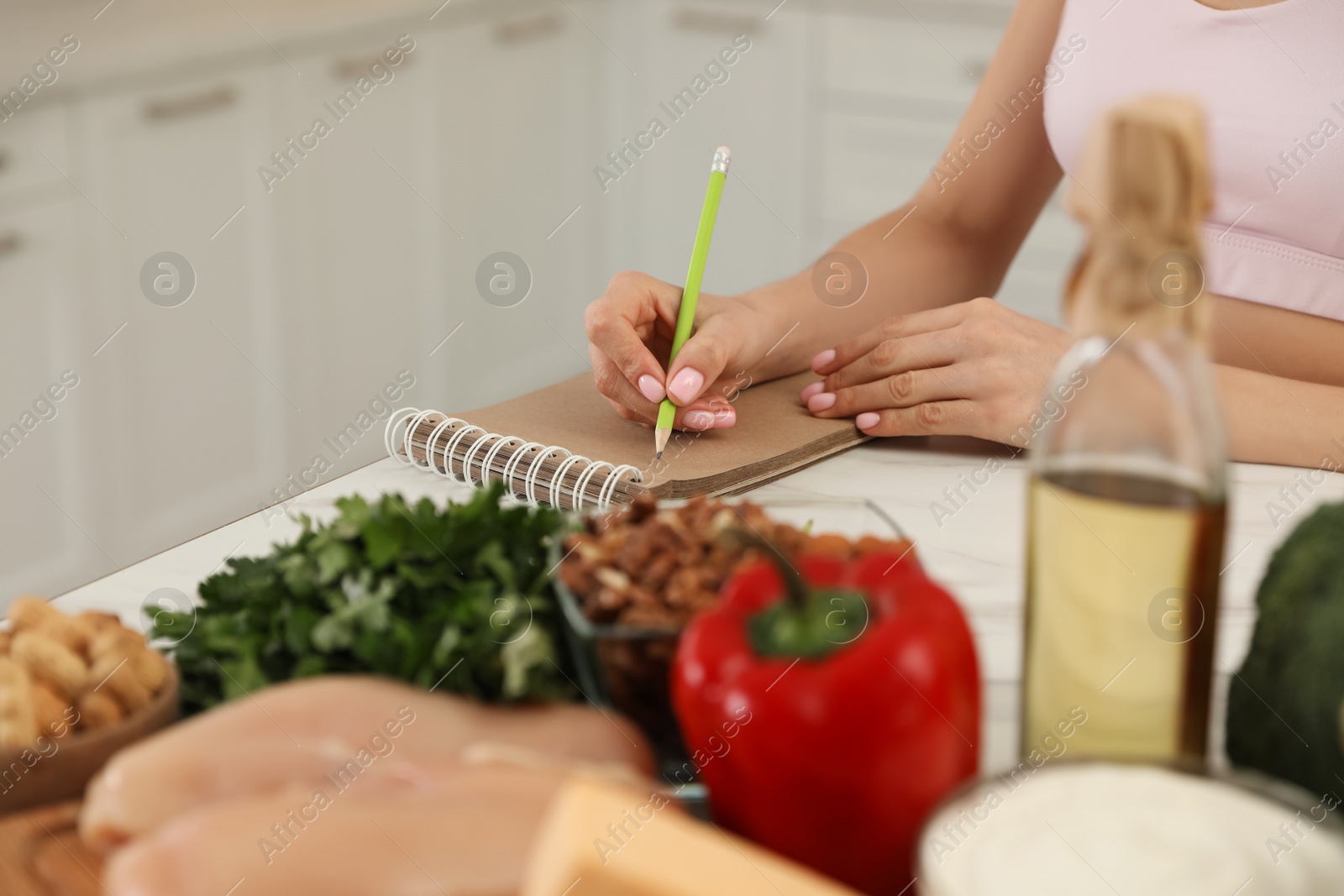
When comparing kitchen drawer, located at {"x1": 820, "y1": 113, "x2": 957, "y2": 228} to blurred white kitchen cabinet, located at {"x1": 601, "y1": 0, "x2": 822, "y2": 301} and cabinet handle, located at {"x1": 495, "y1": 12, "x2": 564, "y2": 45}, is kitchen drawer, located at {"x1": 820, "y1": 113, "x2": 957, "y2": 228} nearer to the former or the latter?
blurred white kitchen cabinet, located at {"x1": 601, "y1": 0, "x2": 822, "y2": 301}

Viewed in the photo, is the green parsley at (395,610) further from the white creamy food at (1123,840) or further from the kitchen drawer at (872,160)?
the kitchen drawer at (872,160)

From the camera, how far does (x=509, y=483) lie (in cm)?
95

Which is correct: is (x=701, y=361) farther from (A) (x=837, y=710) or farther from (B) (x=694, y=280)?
(A) (x=837, y=710)

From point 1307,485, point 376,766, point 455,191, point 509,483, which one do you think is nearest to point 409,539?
point 376,766

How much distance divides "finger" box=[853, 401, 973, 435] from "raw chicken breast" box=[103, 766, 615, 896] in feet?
2.15

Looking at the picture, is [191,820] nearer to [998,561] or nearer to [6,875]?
[6,875]

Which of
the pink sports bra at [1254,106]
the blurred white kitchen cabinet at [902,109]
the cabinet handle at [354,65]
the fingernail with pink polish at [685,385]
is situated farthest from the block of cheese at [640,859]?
the blurred white kitchen cabinet at [902,109]

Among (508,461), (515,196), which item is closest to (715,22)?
(515,196)

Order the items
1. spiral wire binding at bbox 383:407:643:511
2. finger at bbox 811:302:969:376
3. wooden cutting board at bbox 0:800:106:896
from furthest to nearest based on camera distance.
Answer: finger at bbox 811:302:969:376 < spiral wire binding at bbox 383:407:643:511 < wooden cutting board at bbox 0:800:106:896

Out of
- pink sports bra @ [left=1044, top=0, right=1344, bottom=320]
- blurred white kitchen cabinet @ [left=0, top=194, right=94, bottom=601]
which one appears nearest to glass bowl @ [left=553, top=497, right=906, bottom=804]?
pink sports bra @ [left=1044, top=0, right=1344, bottom=320]

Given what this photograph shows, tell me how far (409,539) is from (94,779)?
182 millimetres

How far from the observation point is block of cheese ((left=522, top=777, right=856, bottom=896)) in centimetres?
39

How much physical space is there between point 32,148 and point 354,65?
0.81 meters

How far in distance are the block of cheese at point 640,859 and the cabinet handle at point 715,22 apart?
301 centimetres
